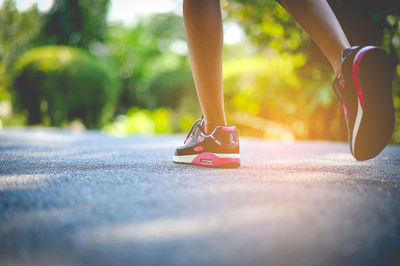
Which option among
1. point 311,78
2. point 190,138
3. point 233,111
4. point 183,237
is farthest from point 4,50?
point 183,237

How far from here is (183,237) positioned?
0.51 meters

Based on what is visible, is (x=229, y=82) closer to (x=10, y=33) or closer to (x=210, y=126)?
(x=210, y=126)

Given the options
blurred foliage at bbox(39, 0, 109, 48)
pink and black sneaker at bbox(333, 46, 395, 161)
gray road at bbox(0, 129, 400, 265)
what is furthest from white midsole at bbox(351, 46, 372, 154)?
blurred foliage at bbox(39, 0, 109, 48)

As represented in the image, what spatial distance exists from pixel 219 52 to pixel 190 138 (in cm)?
39

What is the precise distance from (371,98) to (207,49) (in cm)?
60

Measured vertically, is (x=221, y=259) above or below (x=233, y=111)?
below

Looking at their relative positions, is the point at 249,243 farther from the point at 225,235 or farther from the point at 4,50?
the point at 4,50

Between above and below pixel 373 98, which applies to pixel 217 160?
below

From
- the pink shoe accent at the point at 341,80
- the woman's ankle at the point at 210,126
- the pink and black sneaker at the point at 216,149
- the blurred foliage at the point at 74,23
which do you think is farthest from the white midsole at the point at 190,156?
the blurred foliage at the point at 74,23

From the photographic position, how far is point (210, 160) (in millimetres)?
1142

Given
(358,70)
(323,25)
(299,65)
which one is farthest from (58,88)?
(358,70)

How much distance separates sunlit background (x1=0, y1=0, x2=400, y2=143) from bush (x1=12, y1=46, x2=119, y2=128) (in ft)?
0.06

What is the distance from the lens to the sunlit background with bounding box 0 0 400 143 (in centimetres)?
308

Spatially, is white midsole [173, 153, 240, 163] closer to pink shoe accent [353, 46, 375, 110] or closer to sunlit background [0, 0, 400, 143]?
pink shoe accent [353, 46, 375, 110]
